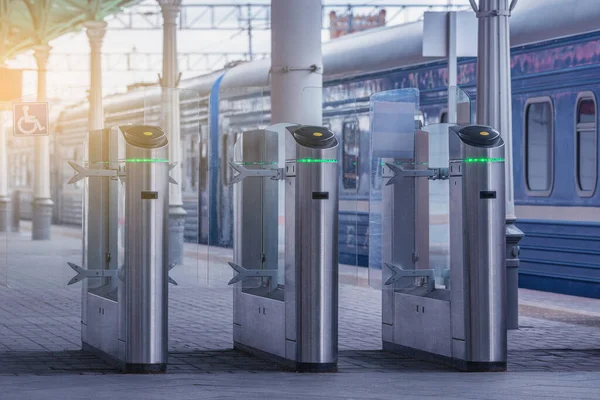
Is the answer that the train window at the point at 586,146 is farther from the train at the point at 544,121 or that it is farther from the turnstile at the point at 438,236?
the turnstile at the point at 438,236

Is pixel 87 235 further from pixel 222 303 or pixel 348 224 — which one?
pixel 348 224

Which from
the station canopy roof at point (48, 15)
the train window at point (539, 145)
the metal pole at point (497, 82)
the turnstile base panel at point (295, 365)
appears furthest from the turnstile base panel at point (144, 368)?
the station canopy roof at point (48, 15)

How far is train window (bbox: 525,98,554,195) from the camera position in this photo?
14922 millimetres

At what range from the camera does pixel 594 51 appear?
13992 millimetres

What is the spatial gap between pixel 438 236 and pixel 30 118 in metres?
10.5

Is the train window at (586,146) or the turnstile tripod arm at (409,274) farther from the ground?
the train window at (586,146)

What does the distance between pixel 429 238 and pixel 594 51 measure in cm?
481

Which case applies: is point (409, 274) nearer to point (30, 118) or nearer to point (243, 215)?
point (243, 215)

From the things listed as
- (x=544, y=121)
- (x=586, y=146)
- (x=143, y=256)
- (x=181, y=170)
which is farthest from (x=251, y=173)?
(x=181, y=170)

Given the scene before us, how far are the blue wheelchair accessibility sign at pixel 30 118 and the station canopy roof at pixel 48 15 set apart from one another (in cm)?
442

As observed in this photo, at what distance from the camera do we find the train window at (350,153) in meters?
18.6

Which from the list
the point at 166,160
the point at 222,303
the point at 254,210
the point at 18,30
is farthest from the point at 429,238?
the point at 18,30

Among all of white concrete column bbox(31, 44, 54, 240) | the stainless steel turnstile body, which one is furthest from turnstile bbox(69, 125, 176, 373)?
white concrete column bbox(31, 44, 54, 240)

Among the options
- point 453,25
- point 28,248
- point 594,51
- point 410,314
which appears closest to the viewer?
point 410,314
